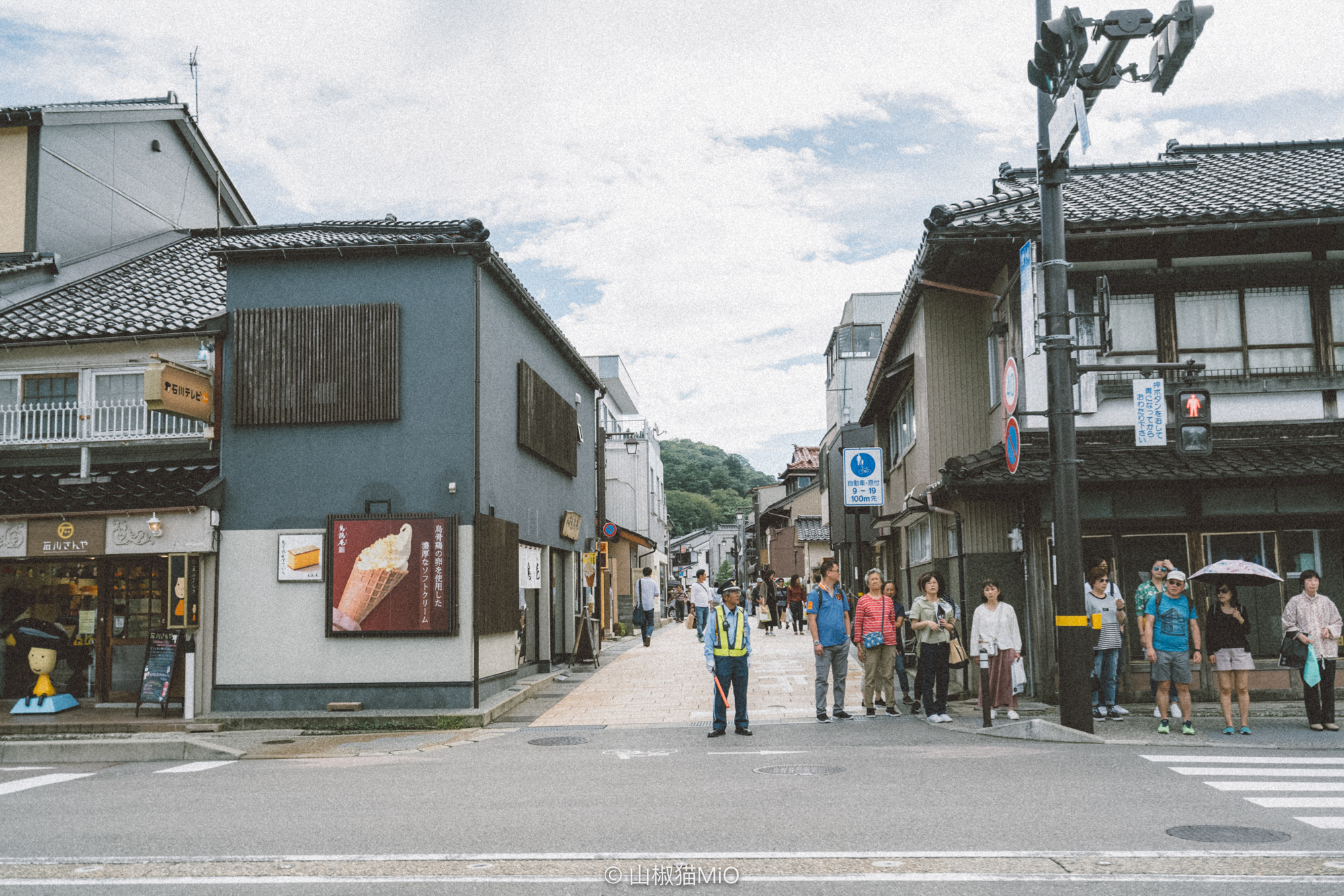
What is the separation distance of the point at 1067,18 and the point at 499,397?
10.6 meters

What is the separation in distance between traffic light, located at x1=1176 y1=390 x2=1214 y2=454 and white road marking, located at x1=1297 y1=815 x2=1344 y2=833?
5.05 metres

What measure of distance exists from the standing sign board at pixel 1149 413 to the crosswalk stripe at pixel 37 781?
515 inches

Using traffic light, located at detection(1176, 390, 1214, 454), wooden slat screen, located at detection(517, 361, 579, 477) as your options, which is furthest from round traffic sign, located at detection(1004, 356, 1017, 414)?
wooden slat screen, located at detection(517, 361, 579, 477)

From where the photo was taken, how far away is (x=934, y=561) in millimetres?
18266

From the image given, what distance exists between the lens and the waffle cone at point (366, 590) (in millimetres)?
15617

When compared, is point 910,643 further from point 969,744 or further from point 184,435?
point 184,435

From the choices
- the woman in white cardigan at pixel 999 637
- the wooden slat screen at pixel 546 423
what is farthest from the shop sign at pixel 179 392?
the woman in white cardigan at pixel 999 637

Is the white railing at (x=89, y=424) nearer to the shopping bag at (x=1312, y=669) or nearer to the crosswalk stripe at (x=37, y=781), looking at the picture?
the crosswalk stripe at (x=37, y=781)

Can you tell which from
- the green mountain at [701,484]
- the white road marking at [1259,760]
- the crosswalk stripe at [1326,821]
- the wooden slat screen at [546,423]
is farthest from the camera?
A: the green mountain at [701,484]

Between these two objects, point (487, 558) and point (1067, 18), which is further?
point (487, 558)

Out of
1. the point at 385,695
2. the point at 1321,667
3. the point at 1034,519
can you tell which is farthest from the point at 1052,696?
the point at 385,695

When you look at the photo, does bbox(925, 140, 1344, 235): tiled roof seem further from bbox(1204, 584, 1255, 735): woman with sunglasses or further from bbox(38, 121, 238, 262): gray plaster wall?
bbox(38, 121, 238, 262): gray plaster wall

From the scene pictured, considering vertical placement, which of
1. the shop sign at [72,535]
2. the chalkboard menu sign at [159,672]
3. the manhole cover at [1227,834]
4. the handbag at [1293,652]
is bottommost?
the manhole cover at [1227,834]

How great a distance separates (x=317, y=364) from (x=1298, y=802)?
1376cm
